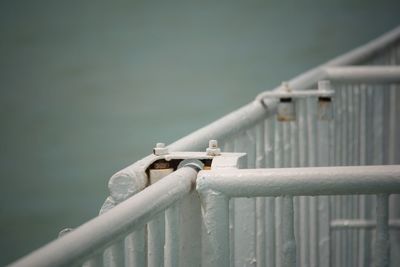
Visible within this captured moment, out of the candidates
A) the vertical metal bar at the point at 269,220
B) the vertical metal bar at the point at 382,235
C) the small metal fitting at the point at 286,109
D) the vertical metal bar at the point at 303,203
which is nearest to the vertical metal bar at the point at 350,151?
the vertical metal bar at the point at 303,203

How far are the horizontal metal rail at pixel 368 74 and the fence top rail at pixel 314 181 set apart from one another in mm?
1198

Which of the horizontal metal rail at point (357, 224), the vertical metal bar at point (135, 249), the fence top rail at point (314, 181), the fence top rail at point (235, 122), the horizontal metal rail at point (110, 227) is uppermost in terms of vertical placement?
the fence top rail at point (235, 122)

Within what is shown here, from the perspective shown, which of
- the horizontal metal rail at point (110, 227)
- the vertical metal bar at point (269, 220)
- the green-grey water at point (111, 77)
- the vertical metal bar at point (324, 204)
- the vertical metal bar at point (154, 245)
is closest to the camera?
the horizontal metal rail at point (110, 227)

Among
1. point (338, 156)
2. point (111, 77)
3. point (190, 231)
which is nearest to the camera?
point (190, 231)

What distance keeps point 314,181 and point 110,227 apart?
0.29 meters

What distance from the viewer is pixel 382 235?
83 centimetres

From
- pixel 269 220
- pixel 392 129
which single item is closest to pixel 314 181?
pixel 269 220

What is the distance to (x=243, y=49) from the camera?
412 cm

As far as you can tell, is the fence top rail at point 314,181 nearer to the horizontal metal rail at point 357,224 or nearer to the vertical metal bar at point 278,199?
the vertical metal bar at point 278,199

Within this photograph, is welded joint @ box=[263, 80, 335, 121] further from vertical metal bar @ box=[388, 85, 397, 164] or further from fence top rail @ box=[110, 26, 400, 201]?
vertical metal bar @ box=[388, 85, 397, 164]

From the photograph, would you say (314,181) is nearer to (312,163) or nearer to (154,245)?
(154,245)

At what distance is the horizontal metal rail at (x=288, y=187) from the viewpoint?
80 cm

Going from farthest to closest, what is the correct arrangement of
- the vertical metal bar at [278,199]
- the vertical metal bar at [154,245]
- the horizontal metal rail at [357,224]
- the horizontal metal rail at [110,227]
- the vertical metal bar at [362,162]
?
the vertical metal bar at [362,162] < the horizontal metal rail at [357,224] < the vertical metal bar at [278,199] < the vertical metal bar at [154,245] < the horizontal metal rail at [110,227]

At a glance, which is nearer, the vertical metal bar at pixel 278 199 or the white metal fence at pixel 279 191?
the white metal fence at pixel 279 191
